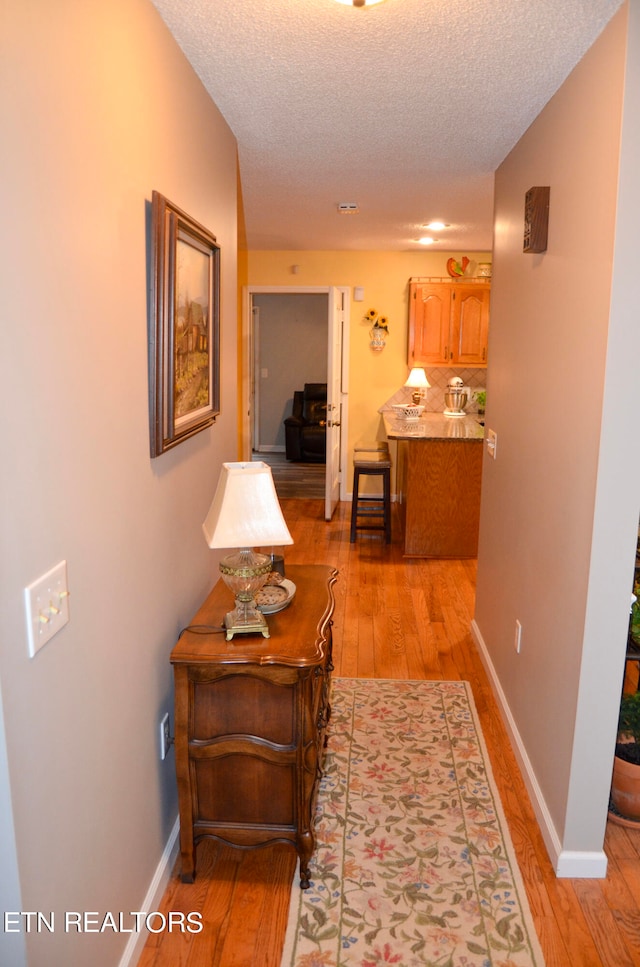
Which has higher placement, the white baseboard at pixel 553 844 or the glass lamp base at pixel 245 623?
the glass lamp base at pixel 245 623

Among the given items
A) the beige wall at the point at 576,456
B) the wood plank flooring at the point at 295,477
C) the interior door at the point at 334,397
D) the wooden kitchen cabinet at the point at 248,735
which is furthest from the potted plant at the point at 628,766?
the wood plank flooring at the point at 295,477

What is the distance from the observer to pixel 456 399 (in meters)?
6.74

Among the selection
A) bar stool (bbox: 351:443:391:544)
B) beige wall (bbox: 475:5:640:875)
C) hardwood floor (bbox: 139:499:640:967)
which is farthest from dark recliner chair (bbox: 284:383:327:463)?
beige wall (bbox: 475:5:640:875)

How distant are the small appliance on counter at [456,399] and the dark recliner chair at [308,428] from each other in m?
2.79

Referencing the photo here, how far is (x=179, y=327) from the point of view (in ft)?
7.10

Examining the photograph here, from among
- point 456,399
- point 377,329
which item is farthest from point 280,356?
point 456,399

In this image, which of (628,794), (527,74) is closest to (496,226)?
(527,74)

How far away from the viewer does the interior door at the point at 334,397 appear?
645 cm

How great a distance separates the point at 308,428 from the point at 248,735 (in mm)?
7664

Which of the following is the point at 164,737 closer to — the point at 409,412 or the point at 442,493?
the point at 442,493

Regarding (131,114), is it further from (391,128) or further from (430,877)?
(430,877)

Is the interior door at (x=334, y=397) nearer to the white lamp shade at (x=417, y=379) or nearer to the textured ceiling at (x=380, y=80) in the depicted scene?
the white lamp shade at (x=417, y=379)

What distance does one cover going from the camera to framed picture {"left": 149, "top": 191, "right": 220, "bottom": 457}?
1.94 metres

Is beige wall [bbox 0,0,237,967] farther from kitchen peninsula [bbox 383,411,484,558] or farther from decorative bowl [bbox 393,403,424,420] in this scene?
decorative bowl [bbox 393,403,424,420]
